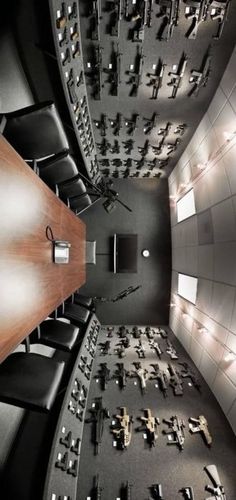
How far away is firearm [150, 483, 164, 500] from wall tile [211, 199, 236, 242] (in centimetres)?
279

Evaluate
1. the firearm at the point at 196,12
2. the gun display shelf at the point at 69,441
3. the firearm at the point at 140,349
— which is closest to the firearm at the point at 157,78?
the firearm at the point at 196,12

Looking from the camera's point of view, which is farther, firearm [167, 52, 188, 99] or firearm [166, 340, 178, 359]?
firearm [166, 340, 178, 359]

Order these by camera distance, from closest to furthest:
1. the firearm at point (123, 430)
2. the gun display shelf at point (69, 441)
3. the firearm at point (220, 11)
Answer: the gun display shelf at point (69, 441)
the firearm at point (220, 11)
the firearm at point (123, 430)

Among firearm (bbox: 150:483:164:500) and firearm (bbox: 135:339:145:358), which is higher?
firearm (bbox: 135:339:145:358)

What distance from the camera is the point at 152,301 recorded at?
21.2 feet

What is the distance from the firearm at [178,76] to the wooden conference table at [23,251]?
237 centimetres

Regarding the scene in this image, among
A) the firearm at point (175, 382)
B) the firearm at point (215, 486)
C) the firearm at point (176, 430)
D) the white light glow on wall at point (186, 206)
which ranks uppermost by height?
the white light glow on wall at point (186, 206)

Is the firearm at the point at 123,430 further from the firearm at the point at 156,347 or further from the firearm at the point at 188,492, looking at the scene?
the firearm at the point at 156,347

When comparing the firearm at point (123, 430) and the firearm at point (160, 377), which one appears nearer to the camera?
the firearm at point (123, 430)

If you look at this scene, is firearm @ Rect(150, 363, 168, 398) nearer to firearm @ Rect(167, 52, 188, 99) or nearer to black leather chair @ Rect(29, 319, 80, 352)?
black leather chair @ Rect(29, 319, 80, 352)

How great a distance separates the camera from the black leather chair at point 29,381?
7.07 ft

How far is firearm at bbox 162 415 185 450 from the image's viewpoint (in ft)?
10.1

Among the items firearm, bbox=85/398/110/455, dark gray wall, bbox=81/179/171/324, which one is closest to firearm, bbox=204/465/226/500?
firearm, bbox=85/398/110/455

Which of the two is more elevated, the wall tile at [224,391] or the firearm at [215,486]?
the wall tile at [224,391]
